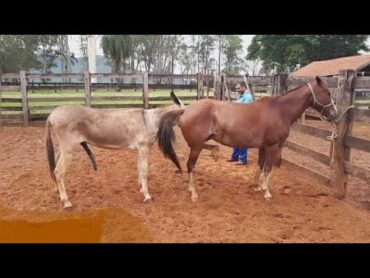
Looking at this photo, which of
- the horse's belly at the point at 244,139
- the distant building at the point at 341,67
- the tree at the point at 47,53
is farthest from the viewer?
the tree at the point at 47,53

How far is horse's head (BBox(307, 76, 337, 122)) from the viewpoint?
17.8 ft

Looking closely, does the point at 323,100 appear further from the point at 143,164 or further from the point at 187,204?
the point at 143,164

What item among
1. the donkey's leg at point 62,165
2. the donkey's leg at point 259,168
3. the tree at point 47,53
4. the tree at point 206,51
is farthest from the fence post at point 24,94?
the tree at point 206,51

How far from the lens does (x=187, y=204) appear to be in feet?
16.6

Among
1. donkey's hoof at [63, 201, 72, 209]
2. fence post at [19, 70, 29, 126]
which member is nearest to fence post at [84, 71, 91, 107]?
fence post at [19, 70, 29, 126]

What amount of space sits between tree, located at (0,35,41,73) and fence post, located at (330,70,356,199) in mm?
51049

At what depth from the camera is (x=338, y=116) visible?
5.34m

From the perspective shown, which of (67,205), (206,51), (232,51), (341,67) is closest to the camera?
(67,205)

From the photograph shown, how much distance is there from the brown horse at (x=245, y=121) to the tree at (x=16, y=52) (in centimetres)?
4983

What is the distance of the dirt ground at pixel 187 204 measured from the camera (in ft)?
13.3

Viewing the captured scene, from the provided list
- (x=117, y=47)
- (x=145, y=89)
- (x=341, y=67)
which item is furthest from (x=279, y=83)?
(x=117, y=47)

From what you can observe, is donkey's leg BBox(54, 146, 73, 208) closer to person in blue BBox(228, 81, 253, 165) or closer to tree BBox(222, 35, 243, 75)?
person in blue BBox(228, 81, 253, 165)

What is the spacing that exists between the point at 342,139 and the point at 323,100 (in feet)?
2.25

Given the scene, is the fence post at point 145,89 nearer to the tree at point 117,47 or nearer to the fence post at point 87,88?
the fence post at point 87,88
